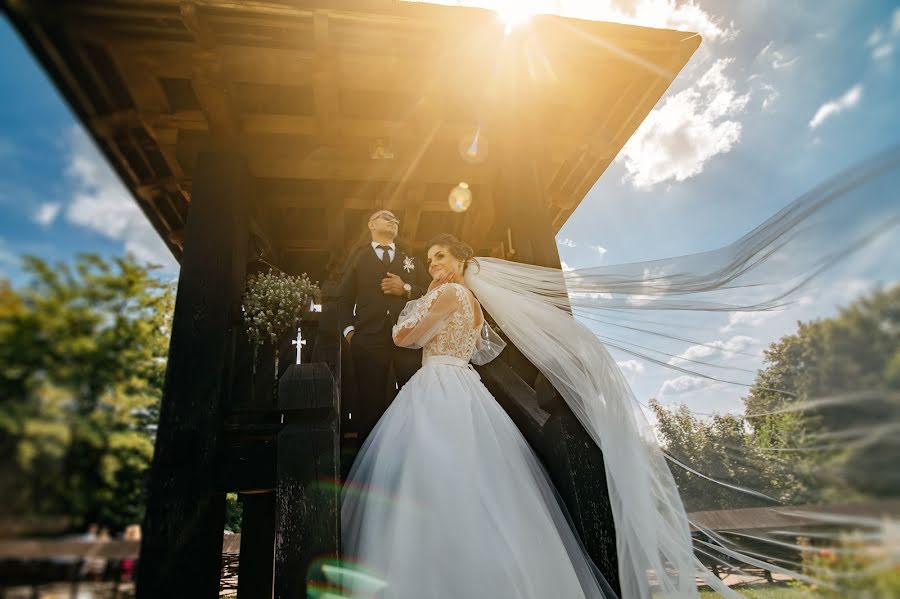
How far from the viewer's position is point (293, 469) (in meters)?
2.22

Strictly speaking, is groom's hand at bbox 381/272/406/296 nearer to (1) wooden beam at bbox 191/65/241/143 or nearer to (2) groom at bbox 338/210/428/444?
(2) groom at bbox 338/210/428/444

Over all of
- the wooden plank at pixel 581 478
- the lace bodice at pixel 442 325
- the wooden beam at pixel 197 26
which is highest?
the wooden beam at pixel 197 26

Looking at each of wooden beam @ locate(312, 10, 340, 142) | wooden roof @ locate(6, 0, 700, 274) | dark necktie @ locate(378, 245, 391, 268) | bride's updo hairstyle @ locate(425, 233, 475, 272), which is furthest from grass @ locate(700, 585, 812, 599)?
wooden beam @ locate(312, 10, 340, 142)

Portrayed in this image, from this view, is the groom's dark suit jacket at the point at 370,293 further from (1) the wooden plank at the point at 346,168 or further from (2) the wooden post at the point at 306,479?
(1) the wooden plank at the point at 346,168

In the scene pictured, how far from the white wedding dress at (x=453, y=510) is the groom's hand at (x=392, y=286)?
1208 millimetres

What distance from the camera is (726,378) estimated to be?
93.7 inches

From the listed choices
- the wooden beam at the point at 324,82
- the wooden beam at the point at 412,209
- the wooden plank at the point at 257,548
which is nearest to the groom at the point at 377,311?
the wooden beam at the point at 324,82

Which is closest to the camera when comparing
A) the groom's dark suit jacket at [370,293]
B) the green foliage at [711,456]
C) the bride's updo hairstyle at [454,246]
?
the green foliage at [711,456]

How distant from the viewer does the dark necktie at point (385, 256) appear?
423cm

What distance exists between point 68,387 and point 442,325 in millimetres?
2059

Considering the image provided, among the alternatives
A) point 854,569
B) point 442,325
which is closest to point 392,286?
point 442,325

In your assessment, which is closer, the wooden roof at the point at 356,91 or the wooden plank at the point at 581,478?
the wooden plank at the point at 581,478

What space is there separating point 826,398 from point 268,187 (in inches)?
242

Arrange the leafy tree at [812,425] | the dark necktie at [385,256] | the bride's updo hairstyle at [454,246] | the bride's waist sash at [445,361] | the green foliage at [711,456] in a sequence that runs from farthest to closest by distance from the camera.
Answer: the dark necktie at [385,256], the bride's updo hairstyle at [454,246], the bride's waist sash at [445,361], the green foliage at [711,456], the leafy tree at [812,425]
